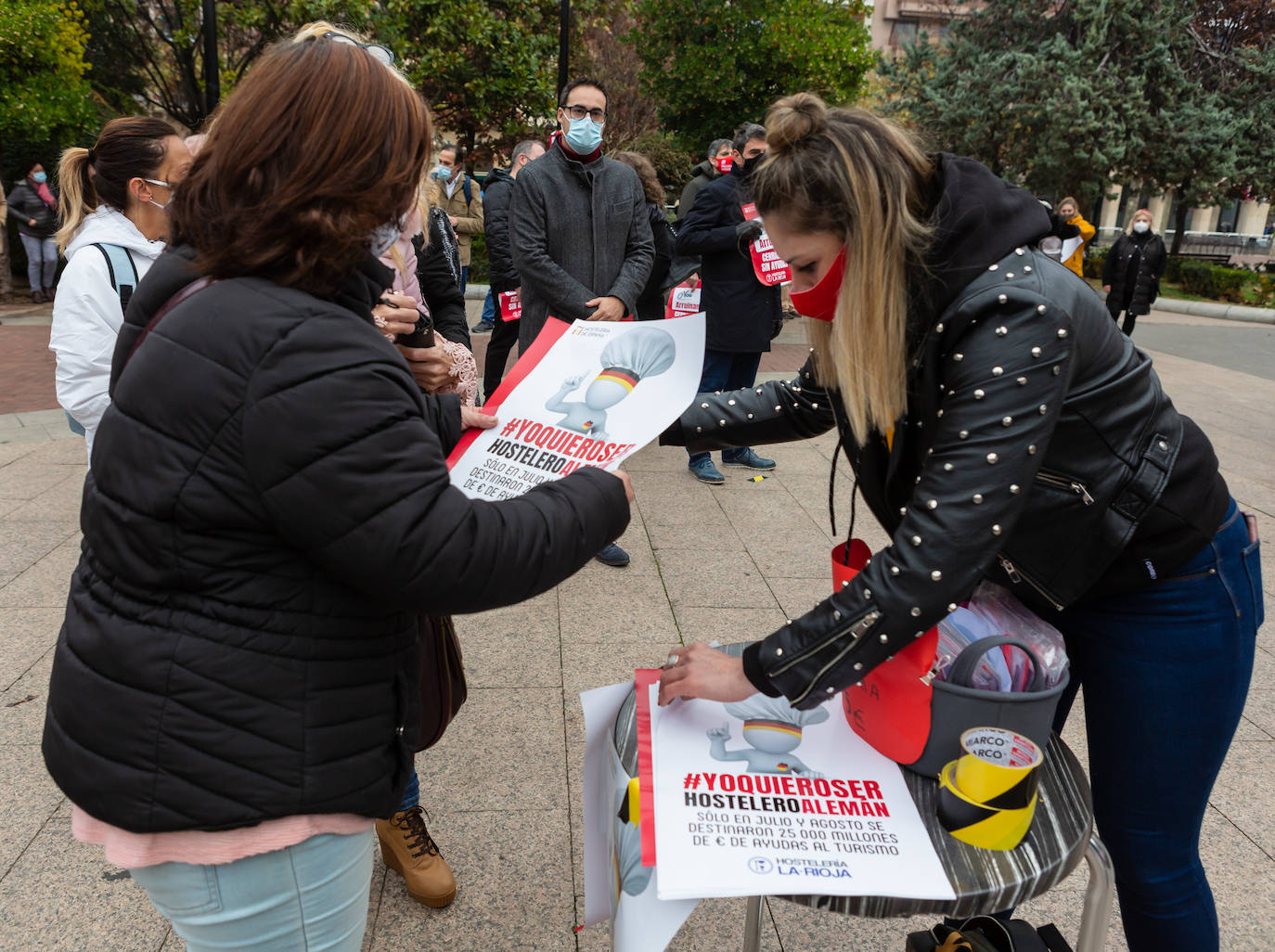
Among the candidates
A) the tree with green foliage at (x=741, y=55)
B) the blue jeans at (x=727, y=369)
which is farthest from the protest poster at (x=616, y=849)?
the tree with green foliage at (x=741, y=55)

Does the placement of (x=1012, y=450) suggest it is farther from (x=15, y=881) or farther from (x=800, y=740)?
(x=15, y=881)

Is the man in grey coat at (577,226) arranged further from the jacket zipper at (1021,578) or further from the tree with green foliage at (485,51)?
the tree with green foliage at (485,51)

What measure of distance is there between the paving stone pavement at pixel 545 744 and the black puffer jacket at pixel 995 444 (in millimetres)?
1211

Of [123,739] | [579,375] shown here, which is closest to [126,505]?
[123,739]

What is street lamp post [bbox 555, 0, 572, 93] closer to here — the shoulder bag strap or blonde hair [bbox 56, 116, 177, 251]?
blonde hair [bbox 56, 116, 177, 251]

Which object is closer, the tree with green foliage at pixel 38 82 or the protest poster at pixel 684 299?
the protest poster at pixel 684 299

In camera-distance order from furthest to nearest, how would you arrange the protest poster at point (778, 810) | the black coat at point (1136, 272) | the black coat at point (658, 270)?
the black coat at point (1136, 272) → the black coat at point (658, 270) → the protest poster at point (778, 810)

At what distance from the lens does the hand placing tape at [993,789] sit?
123 cm

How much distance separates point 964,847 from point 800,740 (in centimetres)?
29

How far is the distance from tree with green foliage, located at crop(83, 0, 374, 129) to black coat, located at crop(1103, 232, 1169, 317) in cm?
1087

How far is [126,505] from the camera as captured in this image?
1.10 meters

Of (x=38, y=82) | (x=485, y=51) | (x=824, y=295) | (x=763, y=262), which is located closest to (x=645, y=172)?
(x=763, y=262)

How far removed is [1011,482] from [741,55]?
17573mm

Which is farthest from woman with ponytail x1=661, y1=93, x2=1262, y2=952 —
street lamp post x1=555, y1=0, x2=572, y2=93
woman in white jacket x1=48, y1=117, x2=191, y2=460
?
street lamp post x1=555, y1=0, x2=572, y2=93
